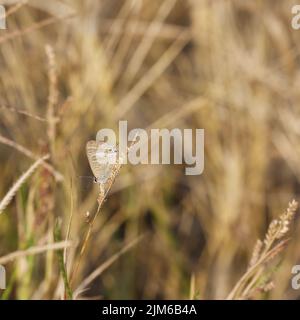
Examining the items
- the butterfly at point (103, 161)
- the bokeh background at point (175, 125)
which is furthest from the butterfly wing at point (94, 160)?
the bokeh background at point (175, 125)

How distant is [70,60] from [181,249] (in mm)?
514

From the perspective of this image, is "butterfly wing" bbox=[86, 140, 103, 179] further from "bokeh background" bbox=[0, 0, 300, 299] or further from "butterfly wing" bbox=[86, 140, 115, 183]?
"bokeh background" bbox=[0, 0, 300, 299]

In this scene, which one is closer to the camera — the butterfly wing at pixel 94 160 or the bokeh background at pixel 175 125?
the butterfly wing at pixel 94 160

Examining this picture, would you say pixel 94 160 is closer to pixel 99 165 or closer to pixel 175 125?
pixel 99 165

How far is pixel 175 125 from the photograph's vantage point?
1.60m

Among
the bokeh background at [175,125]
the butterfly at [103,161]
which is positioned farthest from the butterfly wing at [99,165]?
the bokeh background at [175,125]

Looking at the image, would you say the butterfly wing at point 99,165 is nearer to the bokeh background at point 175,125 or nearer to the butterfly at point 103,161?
the butterfly at point 103,161

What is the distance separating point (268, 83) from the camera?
1529 mm

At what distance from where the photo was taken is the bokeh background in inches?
53.7

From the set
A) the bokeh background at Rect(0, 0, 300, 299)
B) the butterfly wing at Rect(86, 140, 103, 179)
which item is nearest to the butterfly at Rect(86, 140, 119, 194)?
the butterfly wing at Rect(86, 140, 103, 179)

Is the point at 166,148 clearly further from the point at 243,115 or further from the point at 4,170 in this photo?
the point at 4,170

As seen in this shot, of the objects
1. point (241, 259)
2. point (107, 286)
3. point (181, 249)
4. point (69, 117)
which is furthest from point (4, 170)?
point (241, 259)

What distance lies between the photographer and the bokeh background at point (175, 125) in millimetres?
1364
